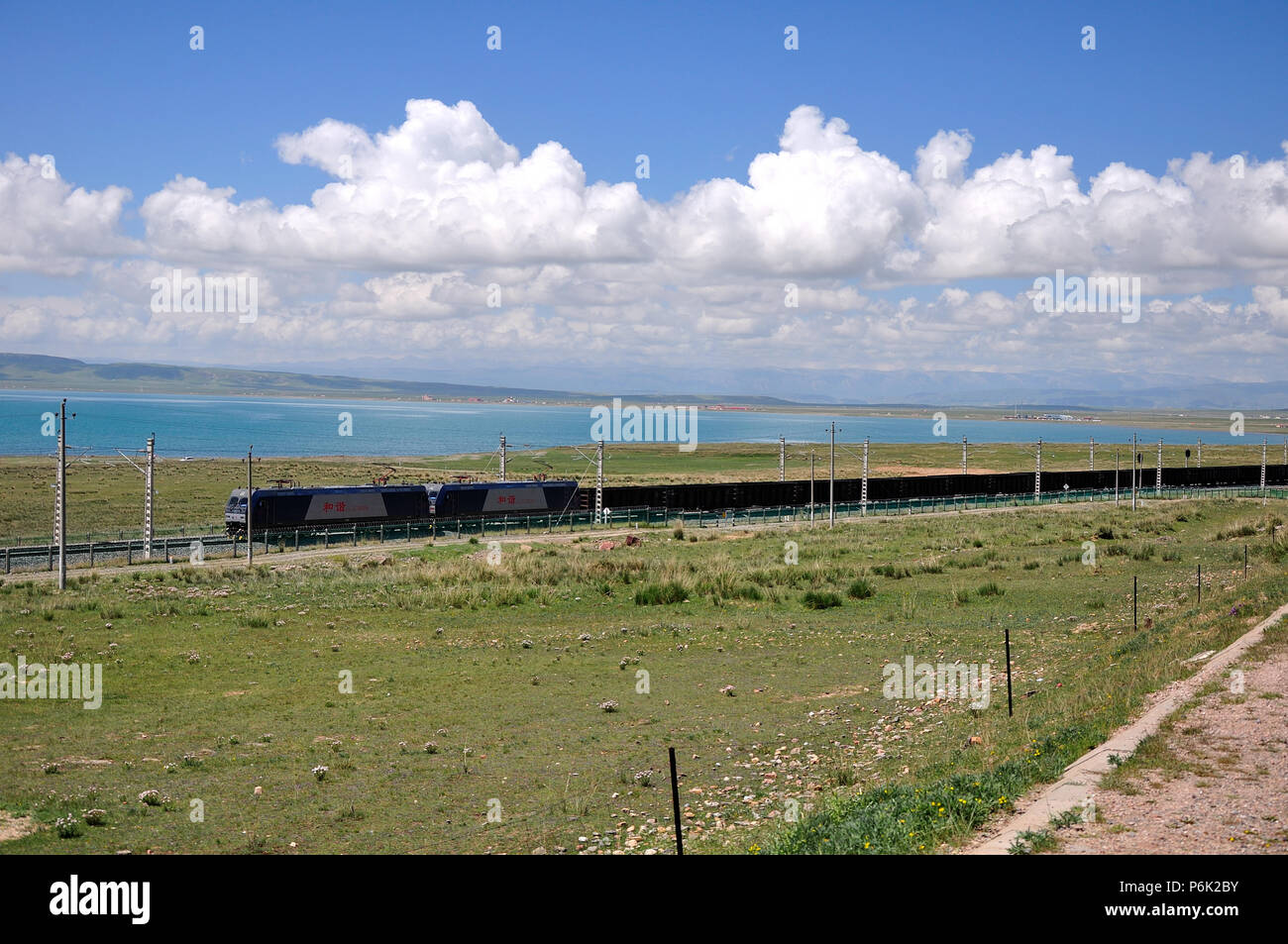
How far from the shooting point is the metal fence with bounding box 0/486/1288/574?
1716 inches

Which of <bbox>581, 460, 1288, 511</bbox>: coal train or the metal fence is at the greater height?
<bbox>581, 460, 1288, 511</bbox>: coal train

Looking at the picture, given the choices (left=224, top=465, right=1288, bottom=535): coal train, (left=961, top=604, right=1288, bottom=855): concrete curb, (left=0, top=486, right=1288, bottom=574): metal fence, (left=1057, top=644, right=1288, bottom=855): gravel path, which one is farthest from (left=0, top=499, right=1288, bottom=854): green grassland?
(left=224, top=465, right=1288, bottom=535): coal train

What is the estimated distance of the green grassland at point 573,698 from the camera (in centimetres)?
1223

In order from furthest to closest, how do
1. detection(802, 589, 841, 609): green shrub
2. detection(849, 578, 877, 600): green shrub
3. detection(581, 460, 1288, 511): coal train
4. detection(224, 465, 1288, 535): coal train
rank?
1. detection(581, 460, 1288, 511): coal train
2. detection(224, 465, 1288, 535): coal train
3. detection(849, 578, 877, 600): green shrub
4. detection(802, 589, 841, 609): green shrub

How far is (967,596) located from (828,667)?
38.3 feet

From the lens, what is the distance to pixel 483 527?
188 ft

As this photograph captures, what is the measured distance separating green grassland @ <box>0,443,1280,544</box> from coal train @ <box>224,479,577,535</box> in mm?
6300

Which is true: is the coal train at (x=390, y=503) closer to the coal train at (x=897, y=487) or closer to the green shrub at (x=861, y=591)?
the coal train at (x=897, y=487)

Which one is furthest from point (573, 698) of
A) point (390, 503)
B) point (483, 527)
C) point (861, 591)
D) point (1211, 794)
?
Result: point (390, 503)

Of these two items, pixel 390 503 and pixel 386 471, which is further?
pixel 386 471

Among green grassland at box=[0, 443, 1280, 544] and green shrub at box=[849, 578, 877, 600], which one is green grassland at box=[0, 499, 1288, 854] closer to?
green shrub at box=[849, 578, 877, 600]

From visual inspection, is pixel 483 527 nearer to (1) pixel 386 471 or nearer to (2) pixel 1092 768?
(2) pixel 1092 768

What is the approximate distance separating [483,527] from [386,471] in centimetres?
6299

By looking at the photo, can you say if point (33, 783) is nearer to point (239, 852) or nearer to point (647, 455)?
point (239, 852)
